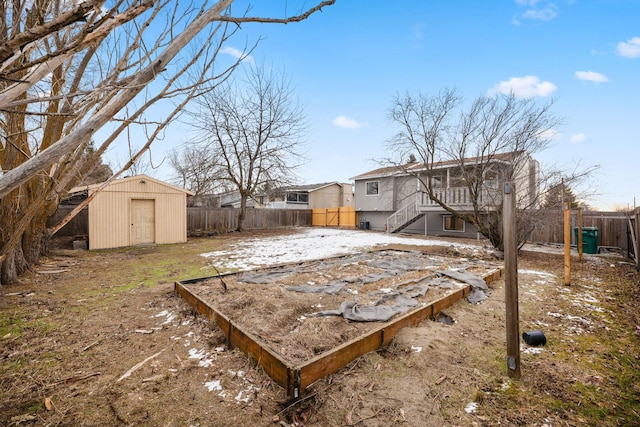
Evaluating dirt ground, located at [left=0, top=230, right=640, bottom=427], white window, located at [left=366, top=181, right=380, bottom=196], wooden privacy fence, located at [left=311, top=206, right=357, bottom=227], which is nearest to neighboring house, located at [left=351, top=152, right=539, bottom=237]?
white window, located at [left=366, top=181, right=380, bottom=196]

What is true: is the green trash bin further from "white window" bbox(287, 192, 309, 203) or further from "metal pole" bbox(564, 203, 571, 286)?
"white window" bbox(287, 192, 309, 203)

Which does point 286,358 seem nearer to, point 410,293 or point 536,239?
point 410,293

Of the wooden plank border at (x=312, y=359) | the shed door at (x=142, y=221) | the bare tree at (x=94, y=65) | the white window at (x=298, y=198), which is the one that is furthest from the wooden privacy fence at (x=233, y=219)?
the wooden plank border at (x=312, y=359)

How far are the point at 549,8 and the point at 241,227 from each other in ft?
54.9

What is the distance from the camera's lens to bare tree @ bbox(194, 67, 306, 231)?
53.5ft

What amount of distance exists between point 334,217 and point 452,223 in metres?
10.8

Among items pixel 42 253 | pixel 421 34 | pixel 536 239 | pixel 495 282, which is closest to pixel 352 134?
pixel 421 34

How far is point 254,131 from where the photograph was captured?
17.4 meters

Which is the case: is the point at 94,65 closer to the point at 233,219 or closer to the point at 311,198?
the point at 233,219

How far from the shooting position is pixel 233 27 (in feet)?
8.96

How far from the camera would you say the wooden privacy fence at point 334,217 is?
24.1m

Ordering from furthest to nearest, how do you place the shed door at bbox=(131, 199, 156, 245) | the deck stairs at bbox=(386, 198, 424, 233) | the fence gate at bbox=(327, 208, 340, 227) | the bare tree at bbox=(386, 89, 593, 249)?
the fence gate at bbox=(327, 208, 340, 227)
the deck stairs at bbox=(386, 198, 424, 233)
the shed door at bbox=(131, 199, 156, 245)
the bare tree at bbox=(386, 89, 593, 249)

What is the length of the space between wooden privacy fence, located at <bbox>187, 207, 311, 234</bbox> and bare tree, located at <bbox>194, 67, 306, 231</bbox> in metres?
0.80

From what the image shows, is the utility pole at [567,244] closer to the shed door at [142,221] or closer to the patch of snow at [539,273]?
the patch of snow at [539,273]
